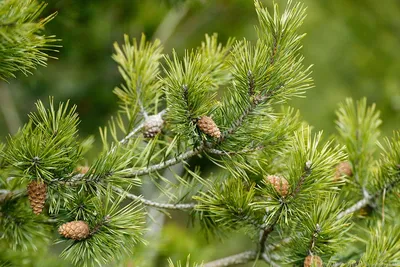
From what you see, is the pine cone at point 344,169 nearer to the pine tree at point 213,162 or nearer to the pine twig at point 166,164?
the pine tree at point 213,162

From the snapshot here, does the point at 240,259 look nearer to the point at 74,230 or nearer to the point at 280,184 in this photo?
the point at 280,184

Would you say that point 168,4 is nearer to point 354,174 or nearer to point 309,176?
point 354,174

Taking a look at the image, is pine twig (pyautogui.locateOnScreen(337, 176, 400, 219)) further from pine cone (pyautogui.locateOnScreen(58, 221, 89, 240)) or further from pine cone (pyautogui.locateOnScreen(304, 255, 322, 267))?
pine cone (pyautogui.locateOnScreen(58, 221, 89, 240))

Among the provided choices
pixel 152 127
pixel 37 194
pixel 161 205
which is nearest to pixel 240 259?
pixel 161 205

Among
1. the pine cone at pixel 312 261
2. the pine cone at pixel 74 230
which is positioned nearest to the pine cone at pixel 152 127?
the pine cone at pixel 74 230

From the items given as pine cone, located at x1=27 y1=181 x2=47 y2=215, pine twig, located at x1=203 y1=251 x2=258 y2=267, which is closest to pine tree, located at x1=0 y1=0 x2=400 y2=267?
pine cone, located at x1=27 y1=181 x2=47 y2=215

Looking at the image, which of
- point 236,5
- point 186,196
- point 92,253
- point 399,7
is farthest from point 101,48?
point 399,7

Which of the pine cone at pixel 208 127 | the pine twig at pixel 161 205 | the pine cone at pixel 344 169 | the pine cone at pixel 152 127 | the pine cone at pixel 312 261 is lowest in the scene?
the pine twig at pixel 161 205

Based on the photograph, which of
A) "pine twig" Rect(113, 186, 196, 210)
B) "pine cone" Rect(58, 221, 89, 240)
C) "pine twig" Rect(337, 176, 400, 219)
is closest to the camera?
"pine cone" Rect(58, 221, 89, 240)
